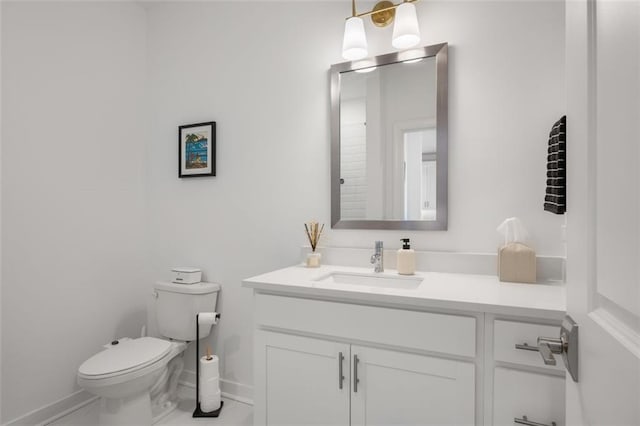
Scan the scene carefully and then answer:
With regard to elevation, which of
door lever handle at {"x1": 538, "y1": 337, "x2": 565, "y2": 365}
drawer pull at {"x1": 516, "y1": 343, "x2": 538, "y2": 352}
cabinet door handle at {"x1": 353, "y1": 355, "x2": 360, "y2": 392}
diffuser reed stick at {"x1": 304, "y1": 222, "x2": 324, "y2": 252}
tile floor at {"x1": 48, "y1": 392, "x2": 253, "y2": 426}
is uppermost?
diffuser reed stick at {"x1": 304, "y1": 222, "x2": 324, "y2": 252}

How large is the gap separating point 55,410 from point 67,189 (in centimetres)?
124

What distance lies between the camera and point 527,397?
3.53 ft

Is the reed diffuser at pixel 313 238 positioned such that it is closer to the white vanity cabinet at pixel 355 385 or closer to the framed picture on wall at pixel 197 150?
the white vanity cabinet at pixel 355 385

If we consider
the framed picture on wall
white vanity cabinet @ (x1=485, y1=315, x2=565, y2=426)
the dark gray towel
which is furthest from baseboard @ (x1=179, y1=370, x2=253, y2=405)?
the dark gray towel

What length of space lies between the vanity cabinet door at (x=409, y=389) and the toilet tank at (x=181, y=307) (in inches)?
46.7

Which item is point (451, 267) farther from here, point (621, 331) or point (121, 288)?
point (121, 288)

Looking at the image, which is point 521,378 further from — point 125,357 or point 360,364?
point 125,357

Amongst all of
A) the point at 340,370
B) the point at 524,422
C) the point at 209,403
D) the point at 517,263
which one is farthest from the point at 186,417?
the point at 517,263

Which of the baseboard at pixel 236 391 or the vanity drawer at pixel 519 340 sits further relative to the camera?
the baseboard at pixel 236 391

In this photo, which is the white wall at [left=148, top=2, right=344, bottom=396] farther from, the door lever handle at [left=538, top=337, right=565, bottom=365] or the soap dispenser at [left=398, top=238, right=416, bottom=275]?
the door lever handle at [left=538, top=337, right=565, bottom=365]

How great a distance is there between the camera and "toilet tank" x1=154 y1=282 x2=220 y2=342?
2129 mm

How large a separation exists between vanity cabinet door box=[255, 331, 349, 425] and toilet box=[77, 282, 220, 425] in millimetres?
643

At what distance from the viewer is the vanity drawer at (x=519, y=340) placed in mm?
1062

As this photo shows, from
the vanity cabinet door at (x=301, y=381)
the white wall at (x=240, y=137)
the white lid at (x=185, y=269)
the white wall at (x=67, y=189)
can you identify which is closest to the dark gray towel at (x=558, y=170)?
the vanity cabinet door at (x=301, y=381)
